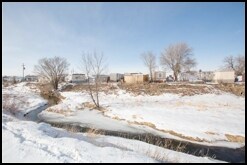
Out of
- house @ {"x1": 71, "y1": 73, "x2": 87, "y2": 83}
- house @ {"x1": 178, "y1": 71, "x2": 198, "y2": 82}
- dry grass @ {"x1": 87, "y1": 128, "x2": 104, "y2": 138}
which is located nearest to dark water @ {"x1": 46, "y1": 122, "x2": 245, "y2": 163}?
dry grass @ {"x1": 87, "y1": 128, "x2": 104, "y2": 138}

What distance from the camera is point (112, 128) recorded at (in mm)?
16422

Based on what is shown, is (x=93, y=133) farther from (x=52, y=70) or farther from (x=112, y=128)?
(x=52, y=70)

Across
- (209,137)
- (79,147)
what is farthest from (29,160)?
(209,137)

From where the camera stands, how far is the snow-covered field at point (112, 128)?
19.7ft

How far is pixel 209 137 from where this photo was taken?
13.6 meters

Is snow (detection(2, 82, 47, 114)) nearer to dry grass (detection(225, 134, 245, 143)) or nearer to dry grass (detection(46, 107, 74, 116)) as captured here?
dry grass (detection(46, 107, 74, 116))

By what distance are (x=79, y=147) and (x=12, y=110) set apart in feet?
48.7

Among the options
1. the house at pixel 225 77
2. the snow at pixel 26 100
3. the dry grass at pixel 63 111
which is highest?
the house at pixel 225 77

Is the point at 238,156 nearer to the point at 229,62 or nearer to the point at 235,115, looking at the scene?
the point at 235,115

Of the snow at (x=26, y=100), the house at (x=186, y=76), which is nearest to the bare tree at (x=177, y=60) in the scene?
the house at (x=186, y=76)

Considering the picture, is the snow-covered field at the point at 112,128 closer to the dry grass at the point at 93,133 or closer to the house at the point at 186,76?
the dry grass at the point at 93,133

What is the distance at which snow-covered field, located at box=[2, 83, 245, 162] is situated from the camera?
601cm

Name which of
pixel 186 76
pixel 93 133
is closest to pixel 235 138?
pixel 93 133

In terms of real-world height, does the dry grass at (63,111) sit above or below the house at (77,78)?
below
